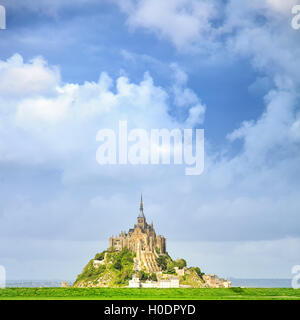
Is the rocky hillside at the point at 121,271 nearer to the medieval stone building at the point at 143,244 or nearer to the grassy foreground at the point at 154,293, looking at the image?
the medieval stone building at the point at 143,244

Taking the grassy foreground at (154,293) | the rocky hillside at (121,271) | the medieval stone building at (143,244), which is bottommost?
the grassy foreground at (154,293)

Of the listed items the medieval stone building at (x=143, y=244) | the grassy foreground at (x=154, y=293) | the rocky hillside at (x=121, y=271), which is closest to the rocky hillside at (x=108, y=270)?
the rocky hillside at (x=121, y=271)

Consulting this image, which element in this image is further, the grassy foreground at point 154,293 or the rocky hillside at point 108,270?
the rocky hillside at point 108,270

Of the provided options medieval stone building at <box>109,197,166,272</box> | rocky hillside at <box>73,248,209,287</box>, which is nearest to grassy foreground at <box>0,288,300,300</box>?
rocky hillside at <box>73,248,209,287</box>

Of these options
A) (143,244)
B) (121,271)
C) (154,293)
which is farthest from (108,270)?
(154,293)

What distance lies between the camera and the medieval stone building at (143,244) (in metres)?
122

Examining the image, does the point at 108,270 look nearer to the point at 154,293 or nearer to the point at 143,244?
the point at 143,244

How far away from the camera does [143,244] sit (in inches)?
4961

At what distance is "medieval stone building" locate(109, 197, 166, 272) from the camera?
4786 inches
